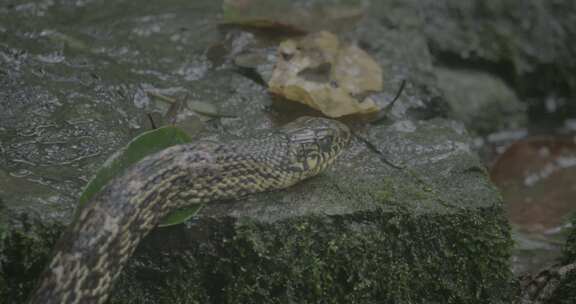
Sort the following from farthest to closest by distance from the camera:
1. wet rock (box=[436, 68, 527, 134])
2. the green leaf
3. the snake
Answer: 1. wet rock (box=[436, 68, 527, 134])
2. the green leaf
3. the snake

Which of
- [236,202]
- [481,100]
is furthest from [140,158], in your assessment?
[481,100]

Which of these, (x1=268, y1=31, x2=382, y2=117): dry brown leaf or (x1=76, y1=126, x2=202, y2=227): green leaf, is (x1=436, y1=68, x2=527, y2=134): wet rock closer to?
(x1=268, y1=31, x2=382, y2=117): dry brown leaf

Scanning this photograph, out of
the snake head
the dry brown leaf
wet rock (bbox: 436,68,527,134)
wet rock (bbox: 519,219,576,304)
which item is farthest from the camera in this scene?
wet rock (bbox: 436,68,527,134)

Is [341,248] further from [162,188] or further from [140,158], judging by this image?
[140,158]

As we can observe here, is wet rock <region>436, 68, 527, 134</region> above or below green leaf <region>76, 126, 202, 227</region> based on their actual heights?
below

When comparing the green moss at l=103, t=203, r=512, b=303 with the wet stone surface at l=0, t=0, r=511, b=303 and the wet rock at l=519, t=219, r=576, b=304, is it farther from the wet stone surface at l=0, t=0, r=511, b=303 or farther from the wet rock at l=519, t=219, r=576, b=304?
the wet rock at l=519, t=219, r=576, b=304

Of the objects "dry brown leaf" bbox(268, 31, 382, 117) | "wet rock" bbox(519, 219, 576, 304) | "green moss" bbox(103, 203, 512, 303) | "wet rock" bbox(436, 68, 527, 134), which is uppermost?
"dry brown leaf" bbox(268, 31, 382, 117)

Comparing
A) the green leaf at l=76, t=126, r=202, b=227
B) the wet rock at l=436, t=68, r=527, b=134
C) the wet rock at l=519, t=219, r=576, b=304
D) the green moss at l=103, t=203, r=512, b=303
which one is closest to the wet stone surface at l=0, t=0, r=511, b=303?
the green moss at l=103, t=203, r=512, b=303

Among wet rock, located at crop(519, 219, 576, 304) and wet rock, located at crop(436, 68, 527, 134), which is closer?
wet rock, located at crop(519, 219, 576, 304)
